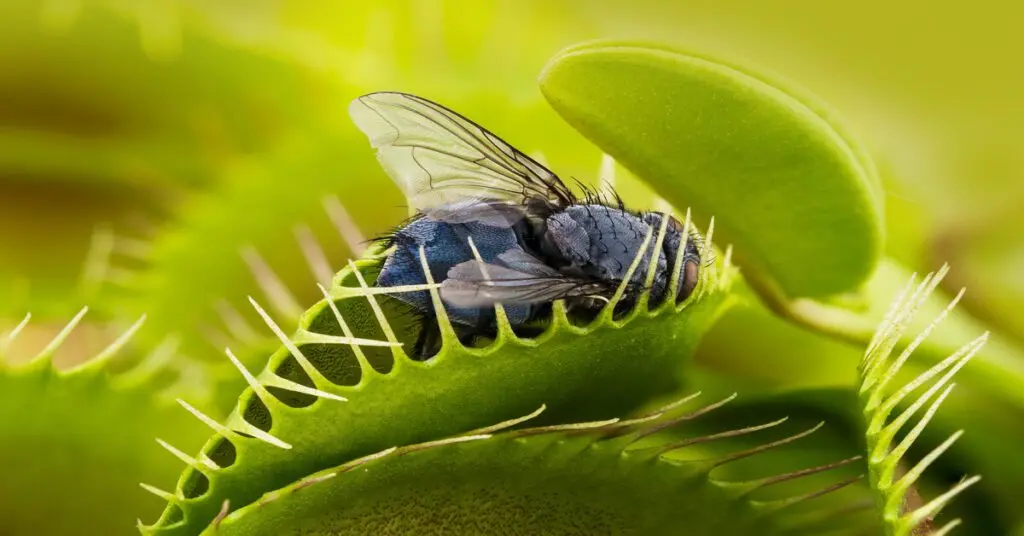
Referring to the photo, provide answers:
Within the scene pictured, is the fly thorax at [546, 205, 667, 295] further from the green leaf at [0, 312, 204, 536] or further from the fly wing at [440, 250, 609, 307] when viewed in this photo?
the green leaf at [0, 312, 204, 536]

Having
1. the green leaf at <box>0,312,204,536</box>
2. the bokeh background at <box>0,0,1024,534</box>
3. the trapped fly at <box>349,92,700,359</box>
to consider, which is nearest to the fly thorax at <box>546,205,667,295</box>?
the trapped fly at <box>349,92,700,359</box>

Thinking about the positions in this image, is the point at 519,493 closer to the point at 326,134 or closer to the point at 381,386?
the point at 381,386

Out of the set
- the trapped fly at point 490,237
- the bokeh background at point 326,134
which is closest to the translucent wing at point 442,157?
the trapped fly at point 490,237

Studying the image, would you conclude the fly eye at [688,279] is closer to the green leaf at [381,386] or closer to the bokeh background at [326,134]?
the green leaf at [381,386]

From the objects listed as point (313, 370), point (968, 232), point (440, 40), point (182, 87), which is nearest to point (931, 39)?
point (968, 232)

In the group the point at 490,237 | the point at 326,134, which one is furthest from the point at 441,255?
the point at 326,134

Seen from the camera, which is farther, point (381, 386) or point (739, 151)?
point (739, 151)
